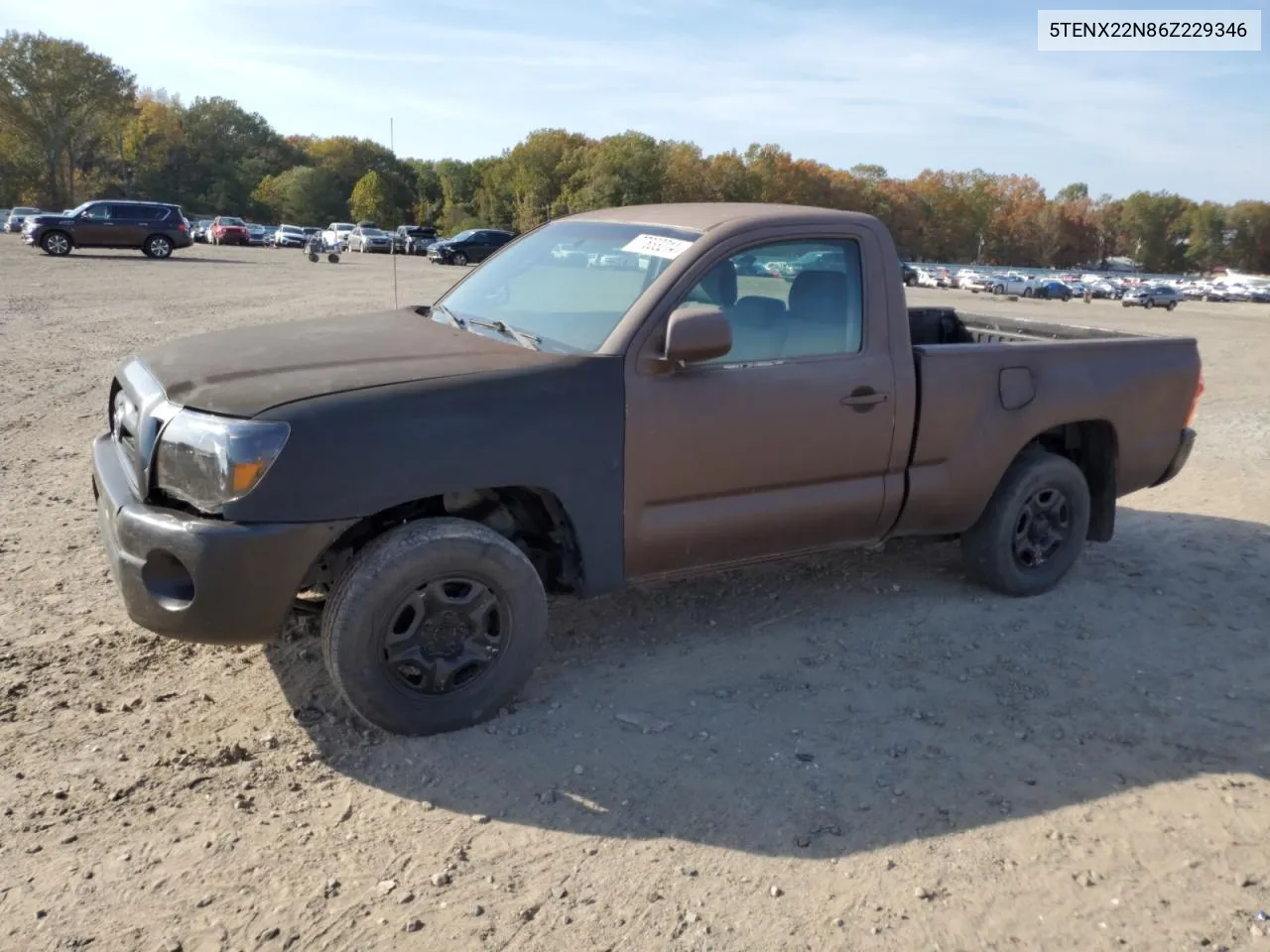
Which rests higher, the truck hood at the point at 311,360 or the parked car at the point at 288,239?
the parked car at the point at 288,239

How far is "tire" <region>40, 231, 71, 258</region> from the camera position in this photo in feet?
106

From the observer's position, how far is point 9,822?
10.1 feet

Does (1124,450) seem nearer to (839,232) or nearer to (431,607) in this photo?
(839,232)

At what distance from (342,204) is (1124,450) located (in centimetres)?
10213

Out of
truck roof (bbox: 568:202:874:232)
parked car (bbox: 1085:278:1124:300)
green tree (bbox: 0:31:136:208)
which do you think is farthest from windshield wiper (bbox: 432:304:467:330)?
green tree (bbox: 0:31:136:208)

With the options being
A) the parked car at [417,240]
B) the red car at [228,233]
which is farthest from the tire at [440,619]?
the red car at [228,233]

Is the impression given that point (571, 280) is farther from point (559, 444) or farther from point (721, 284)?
point (559, 444)

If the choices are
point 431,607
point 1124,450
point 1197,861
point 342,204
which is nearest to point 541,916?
point 431,607

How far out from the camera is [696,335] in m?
3.74

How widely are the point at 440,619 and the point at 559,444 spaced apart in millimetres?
734

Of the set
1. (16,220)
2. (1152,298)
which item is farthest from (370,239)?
(1152,298)

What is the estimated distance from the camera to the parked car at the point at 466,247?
43.2 m

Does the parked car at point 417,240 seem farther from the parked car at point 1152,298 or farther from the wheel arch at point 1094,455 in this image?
the wheel arch at point 1094,455

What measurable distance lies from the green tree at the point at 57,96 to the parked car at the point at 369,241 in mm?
41886
